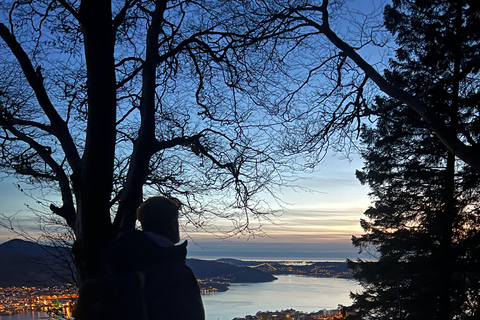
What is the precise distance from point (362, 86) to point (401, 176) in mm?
7986

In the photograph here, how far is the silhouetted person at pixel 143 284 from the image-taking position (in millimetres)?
1458

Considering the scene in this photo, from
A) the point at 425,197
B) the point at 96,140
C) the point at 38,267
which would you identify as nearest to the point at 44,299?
the point at 38,267

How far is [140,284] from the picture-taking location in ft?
4.80

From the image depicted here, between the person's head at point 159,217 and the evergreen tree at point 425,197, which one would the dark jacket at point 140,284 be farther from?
the evergreen tree at point 425,197

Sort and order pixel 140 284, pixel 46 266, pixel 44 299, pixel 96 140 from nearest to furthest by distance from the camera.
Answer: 1. pixel 140 284
2. pixel 96 140
3. pixel 46 266
4. pixel 44 299

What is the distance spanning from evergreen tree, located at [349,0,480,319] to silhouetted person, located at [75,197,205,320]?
7527mm

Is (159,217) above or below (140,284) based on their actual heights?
above

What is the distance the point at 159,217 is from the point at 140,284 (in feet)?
0.94

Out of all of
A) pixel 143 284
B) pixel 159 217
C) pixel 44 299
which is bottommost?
pixel 44 299

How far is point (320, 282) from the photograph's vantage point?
140 feet

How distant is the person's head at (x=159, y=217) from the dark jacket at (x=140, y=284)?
0.15m

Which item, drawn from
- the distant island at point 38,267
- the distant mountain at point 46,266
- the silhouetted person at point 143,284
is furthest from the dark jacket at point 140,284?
the distant mountain at point 46,266

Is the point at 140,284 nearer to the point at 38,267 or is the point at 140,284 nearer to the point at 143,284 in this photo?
the point at 143,284

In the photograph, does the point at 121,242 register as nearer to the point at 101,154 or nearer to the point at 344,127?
the point at 101,154
